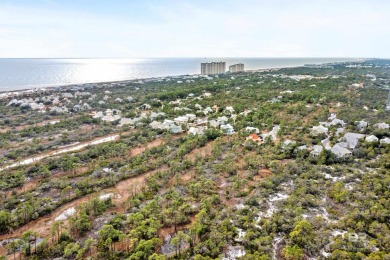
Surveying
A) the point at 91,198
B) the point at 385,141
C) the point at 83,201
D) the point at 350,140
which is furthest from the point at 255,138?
the point at 83,201

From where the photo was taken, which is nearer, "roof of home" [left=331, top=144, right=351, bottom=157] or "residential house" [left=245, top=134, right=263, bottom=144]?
"roof of home" [left=331, top=144, right=351, bottom=157]

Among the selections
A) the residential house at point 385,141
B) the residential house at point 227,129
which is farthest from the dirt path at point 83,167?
the residential house at point 385,141

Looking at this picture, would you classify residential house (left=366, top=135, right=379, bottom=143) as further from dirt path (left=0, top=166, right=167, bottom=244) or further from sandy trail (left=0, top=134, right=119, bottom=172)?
sandy trail (left=0, top=134, right=119, bottom=172)

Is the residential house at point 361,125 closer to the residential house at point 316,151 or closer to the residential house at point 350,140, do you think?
the residential house at point 350,140

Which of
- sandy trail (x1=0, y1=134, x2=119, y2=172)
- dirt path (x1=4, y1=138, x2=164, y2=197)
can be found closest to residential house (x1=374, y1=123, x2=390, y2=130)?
dirt path (x1=4, y1=138, x2=164, y2=197)

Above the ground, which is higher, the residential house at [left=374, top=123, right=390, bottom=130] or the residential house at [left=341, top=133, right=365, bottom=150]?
the residential house at [left=374, top=123, right=390, bottom=130]

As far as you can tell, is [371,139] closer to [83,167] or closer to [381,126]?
[381,126]

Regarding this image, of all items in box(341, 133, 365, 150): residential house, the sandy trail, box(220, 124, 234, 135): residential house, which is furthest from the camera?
box(220, 124, 234, 135): residential house

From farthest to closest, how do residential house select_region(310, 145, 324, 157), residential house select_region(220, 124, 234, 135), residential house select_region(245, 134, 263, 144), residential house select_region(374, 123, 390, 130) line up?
residential house select_region(220, 124, 234, 135) < residential house select_region(374, 123, 390, 130) < residential house select_region(245, 134, 263, 144) < residential house select_region(310, 145, 324, 157)

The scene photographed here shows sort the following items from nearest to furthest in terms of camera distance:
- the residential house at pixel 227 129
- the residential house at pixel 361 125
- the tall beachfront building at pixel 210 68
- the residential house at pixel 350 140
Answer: the residential house at pixel 350 140 < the residential house at pixel 361 125 < the residential house at pixel 227 129 < the tall beachfront building at pixel 210 68

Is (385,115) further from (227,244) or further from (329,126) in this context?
(227,244)

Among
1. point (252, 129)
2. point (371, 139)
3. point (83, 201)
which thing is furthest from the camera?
point (252, 129)

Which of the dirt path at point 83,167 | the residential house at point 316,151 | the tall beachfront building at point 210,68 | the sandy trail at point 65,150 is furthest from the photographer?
the tall beachfront building at point 210,68
